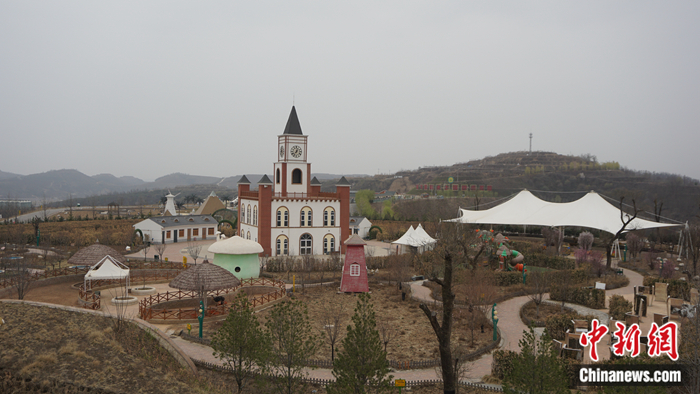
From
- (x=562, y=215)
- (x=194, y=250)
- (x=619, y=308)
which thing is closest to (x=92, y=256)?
(x=194, y=250)

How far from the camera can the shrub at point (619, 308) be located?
1666 cm

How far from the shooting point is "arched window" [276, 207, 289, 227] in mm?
33531

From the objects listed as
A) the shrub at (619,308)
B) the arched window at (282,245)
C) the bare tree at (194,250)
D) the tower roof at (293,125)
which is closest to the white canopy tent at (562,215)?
the arched window at (282,245)

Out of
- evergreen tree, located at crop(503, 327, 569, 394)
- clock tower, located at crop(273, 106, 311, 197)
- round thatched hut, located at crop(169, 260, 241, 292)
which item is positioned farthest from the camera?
clock tower, located at crop(273, 106, 311, 197)

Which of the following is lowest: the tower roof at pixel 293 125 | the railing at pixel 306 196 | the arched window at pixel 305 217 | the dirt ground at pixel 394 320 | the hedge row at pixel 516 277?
the dirt ground at pixel 394 320

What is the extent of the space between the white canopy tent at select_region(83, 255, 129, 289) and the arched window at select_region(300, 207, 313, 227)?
15344mm

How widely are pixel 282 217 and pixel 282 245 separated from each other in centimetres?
210

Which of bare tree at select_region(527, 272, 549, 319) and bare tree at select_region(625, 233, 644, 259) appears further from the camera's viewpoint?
bare tree at select_region(625, 233, 644, 259)

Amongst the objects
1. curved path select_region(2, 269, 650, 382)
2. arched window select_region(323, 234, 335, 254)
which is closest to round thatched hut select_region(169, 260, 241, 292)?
curved path select_region(2, 269, 650, 382)

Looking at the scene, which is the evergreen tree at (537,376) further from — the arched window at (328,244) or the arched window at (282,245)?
the arched window at (328,244)

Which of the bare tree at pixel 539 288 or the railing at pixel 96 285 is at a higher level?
the bare tree at pixel 539 288

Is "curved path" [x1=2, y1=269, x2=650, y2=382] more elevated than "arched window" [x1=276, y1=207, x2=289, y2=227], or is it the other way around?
"arched window" [x1=276, y1=207, x2=289, y2=227]

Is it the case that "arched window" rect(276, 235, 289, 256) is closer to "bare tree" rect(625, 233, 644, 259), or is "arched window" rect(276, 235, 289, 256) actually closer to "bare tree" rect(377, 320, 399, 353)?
"bare tree" rect(377, 320, 399, 353)

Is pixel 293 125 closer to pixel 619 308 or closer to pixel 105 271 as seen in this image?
pixel 105 271
